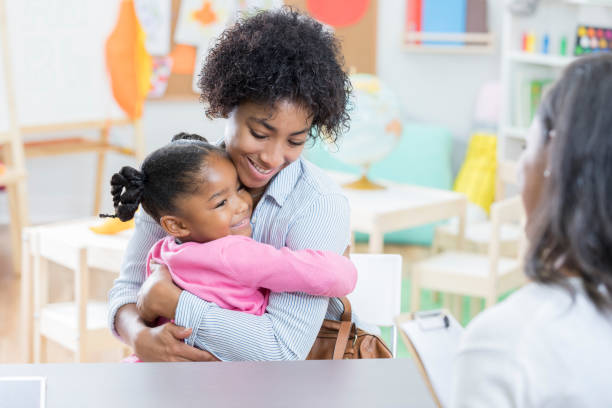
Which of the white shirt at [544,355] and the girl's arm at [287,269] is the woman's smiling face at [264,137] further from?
the white shirt at [544,355]

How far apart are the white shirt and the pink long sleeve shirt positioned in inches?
23.3

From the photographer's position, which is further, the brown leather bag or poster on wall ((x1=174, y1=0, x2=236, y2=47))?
poster on wall ((x1=174, y1=0, x2=236, y2=47))

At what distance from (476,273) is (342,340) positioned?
5.36ft

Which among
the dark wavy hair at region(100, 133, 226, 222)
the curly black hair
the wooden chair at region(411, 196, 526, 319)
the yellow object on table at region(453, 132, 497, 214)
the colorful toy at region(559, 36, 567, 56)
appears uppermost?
the colorful toy at region(559, 36, 567, 56)

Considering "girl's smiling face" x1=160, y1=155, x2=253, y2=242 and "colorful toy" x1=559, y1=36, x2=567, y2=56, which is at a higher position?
"colorful toy" x1=559, y1=36, x2=567, y2=56

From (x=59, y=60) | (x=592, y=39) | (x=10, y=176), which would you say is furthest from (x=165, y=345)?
(x=592, y=39)

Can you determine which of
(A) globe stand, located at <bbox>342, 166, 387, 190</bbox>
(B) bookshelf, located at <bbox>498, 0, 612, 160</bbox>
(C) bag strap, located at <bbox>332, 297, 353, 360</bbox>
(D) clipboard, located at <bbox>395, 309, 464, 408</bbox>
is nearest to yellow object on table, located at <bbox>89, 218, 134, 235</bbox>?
(A) globe stand, located at <bbox>342, 166, 387, 190</bbox>

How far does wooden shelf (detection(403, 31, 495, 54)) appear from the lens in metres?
4.64

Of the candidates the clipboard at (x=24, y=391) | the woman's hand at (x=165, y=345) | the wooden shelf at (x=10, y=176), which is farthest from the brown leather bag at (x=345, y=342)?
the wooden shelf at (x=10, y=176)

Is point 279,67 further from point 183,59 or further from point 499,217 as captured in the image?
point 183,59

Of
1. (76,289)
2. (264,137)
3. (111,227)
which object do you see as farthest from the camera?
(111,227)

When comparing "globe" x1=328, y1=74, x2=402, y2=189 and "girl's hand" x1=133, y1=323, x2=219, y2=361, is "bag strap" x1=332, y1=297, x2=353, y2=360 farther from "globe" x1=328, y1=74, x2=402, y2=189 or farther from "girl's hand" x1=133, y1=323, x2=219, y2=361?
"globe" x1=328, y1=74, x2=402, y2=189

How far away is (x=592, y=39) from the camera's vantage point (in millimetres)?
3773

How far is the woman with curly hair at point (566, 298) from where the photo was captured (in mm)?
765
